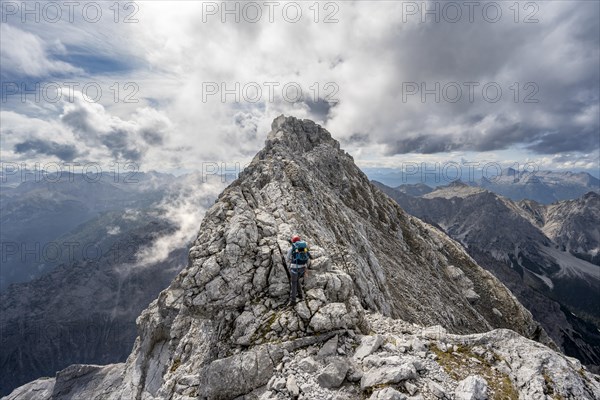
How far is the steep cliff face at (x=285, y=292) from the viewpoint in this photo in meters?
17.7

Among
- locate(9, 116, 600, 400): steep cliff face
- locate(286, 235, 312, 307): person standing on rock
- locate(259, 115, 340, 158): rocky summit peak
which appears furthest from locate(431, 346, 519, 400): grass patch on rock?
locate(259, 115, 340, 158): rocky summit peak

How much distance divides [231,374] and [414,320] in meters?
31.4

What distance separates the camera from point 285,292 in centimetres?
2086

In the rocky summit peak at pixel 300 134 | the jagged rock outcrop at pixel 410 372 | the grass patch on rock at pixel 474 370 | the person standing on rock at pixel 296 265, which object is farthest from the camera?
the rocky summit peak at pixel 300 134

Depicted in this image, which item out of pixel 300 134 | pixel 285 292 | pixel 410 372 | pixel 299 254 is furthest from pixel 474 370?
pixel 300 134

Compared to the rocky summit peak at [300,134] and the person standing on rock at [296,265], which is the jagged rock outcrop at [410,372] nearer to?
the person standing on rock at [296,265]

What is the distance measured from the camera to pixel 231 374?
17.0 meters

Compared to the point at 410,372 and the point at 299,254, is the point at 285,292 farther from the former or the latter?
the point at 410,372

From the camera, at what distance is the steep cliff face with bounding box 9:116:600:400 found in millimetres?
17656

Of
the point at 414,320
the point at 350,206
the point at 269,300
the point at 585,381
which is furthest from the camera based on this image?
the point at 350,206

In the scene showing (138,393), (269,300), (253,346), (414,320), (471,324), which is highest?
(269,300)

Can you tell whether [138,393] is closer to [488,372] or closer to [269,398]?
[269,398]

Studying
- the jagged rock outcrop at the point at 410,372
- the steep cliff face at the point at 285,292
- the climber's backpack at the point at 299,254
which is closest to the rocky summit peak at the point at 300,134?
the steep cliff face at the point at 285,292

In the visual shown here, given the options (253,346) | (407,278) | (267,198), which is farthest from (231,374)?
(407,278)
